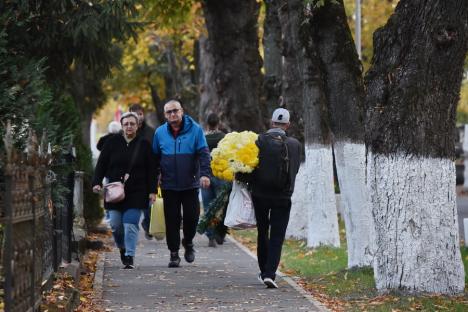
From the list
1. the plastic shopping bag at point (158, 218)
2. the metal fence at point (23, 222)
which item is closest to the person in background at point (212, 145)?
the plastic shopping bag at point (158, 218)

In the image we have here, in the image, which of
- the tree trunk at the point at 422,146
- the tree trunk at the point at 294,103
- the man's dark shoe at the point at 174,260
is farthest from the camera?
the tree trunk at the point at 294,103

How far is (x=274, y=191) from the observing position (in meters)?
13.0

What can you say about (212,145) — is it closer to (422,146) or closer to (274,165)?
(274,165)

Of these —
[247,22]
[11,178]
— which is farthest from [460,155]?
[11,178]

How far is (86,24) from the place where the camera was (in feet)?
51.9

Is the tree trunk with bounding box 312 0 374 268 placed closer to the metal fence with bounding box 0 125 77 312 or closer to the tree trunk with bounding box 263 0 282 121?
the metal fence with bounding box 0 125 77 312

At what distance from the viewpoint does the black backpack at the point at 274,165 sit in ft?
42.4

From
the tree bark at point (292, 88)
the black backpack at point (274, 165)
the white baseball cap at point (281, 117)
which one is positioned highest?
the tree bark at point (292, 88)

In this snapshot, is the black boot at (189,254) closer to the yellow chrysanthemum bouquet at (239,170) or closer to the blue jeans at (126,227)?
the blue jeans at (126,227)

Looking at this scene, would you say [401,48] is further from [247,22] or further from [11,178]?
[247,22]

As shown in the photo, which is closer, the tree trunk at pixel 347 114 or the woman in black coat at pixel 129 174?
the tree trunk at pixel 347 114

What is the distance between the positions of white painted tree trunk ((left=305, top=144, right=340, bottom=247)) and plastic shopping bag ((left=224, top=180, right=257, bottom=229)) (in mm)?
4754

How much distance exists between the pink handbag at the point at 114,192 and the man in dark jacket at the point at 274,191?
1.91 meters

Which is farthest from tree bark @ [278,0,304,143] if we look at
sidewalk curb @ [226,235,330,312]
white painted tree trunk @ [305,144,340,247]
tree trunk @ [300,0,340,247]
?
sidewalk curb @ [226,235,330,312]
